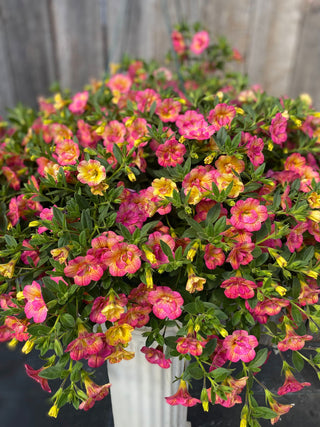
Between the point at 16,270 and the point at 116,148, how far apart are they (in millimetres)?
279

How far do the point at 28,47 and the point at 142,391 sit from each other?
1.42 m

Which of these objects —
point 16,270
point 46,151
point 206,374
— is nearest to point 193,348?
point 206,374

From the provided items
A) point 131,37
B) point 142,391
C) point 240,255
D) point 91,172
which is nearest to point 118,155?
point 91,172

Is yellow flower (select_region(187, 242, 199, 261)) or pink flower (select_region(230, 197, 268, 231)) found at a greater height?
pink flower (select_region(230, 197, 268, 231))

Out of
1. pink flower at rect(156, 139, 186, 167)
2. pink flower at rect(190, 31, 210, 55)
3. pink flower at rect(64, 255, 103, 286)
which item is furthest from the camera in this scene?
pink flower at rect(190, 31, 210, 55)

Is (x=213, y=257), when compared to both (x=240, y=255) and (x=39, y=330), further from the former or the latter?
(x=39, y=330)

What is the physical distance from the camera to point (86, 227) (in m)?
0.57

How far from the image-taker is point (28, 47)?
4.99 ft

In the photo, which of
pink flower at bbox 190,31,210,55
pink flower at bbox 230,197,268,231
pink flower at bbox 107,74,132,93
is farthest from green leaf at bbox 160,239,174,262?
pink flower at bbox 190,31,210,55

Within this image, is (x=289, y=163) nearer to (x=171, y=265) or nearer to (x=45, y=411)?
(x=171, y=265)

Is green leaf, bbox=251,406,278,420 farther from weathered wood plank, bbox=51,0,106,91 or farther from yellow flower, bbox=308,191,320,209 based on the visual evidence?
weathered wood plank, bbox=51,0,106,91

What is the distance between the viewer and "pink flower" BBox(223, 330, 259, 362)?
55 cm

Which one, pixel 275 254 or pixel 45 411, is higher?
pixel 275 254

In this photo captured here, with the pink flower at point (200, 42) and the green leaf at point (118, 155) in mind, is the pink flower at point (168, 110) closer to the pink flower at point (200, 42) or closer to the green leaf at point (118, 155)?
the green leaf at point (118, 155)
